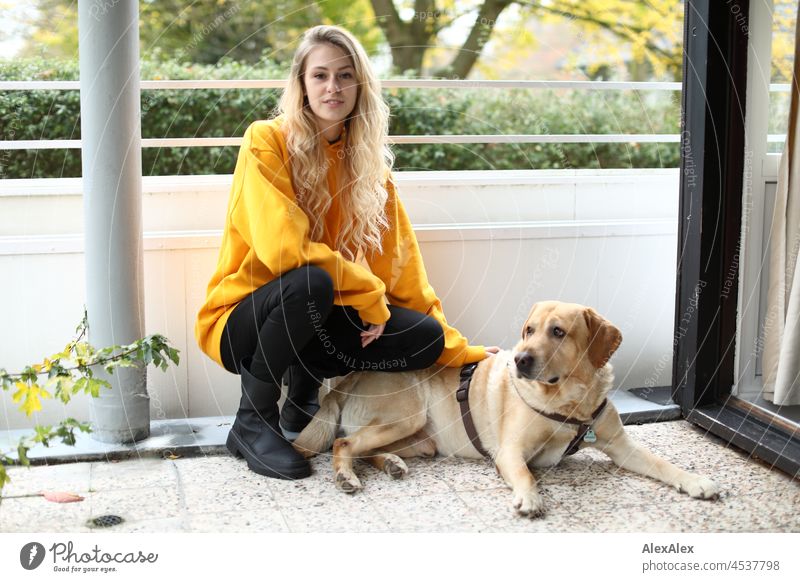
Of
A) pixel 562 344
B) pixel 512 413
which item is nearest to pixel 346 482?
pixel 512 413

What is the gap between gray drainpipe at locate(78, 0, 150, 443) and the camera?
8.67ft

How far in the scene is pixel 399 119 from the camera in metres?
4.77

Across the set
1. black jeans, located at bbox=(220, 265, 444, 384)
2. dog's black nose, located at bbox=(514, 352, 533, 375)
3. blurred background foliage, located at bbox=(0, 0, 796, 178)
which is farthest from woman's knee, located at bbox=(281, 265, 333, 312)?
blurred background foliage, located at bbox=(0, 0, 796, 178)

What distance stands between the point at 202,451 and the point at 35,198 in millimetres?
1094

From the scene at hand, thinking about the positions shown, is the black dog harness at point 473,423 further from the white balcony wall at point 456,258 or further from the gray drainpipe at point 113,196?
the gray drainpipe at point 113,196

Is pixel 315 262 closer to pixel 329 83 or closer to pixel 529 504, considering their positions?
pixel 329 83

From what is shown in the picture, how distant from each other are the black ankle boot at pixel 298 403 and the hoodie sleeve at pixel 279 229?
43 centimetres

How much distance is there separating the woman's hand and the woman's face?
669mm

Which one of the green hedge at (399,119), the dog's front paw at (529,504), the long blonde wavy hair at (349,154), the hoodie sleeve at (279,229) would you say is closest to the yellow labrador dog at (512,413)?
the dog's front paw at (529,504)

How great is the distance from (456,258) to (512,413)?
2.62 ft

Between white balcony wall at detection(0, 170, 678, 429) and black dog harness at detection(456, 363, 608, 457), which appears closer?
black dog harness at detection(456, 363, 608, 457)

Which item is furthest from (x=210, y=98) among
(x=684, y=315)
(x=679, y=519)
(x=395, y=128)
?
(x=679, y=519)

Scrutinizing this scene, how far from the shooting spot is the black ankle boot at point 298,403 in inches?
116

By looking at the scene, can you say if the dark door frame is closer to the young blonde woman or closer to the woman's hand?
the young blonde woman
